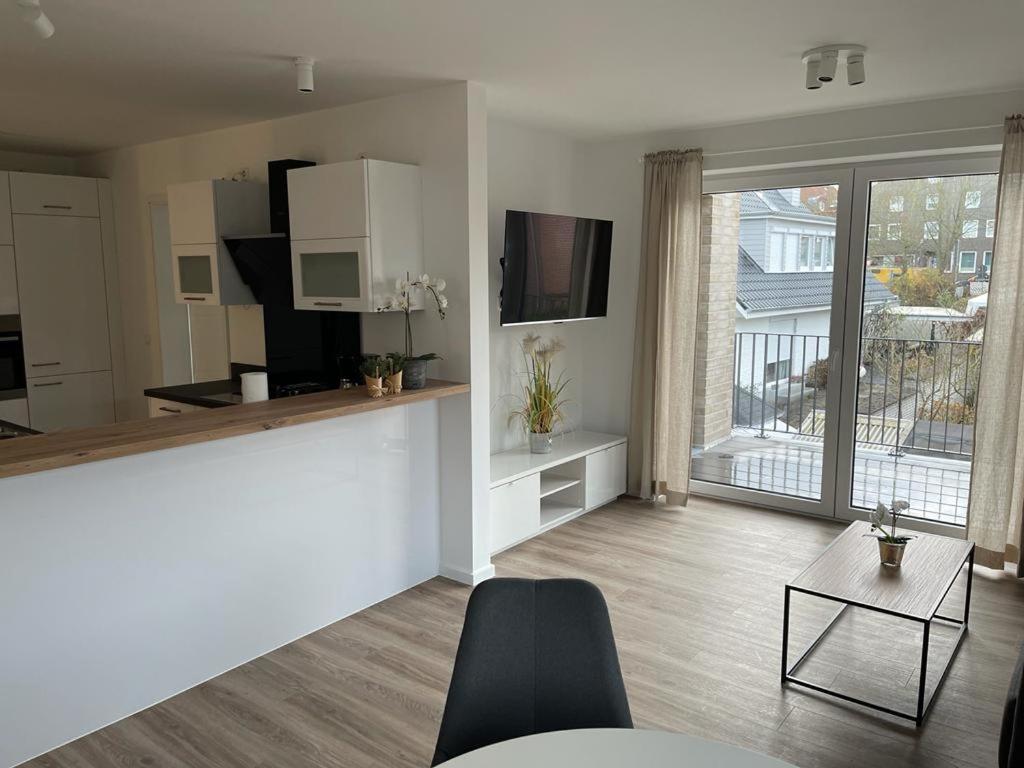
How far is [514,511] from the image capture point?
4559 millimetres

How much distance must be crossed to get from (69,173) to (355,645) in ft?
16.1

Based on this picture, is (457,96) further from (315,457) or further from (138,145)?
(138,145)

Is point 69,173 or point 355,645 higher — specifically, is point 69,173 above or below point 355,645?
above

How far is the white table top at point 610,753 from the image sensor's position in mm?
1456

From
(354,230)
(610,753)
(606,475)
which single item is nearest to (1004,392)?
(606,475)

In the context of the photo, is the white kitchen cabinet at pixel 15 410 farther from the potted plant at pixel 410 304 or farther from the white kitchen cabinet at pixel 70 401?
the potted plant at pixel 410 304

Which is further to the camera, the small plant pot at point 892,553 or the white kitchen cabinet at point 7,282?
the white kitchen cabinet at point 7,282

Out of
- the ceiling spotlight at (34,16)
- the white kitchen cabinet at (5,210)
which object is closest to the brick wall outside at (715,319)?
the ceiling spotlight at (34,16)

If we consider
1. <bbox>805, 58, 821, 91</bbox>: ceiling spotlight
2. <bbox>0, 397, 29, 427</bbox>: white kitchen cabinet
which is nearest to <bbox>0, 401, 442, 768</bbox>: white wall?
<bbox>805, 58, 821, 91</bbox>: ceiling spotlight

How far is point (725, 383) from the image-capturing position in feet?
17.7

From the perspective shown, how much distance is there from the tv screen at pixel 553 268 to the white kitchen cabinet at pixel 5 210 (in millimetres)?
3631

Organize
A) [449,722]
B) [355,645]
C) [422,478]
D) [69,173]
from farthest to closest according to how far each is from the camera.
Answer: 1. [69,173]
2. [422,478]
3. [355,645]
4. [449,722]

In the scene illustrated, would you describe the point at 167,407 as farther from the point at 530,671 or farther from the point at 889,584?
the point at 889,584

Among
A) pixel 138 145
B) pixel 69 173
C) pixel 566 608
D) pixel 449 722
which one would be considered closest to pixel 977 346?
pixel 566 608
